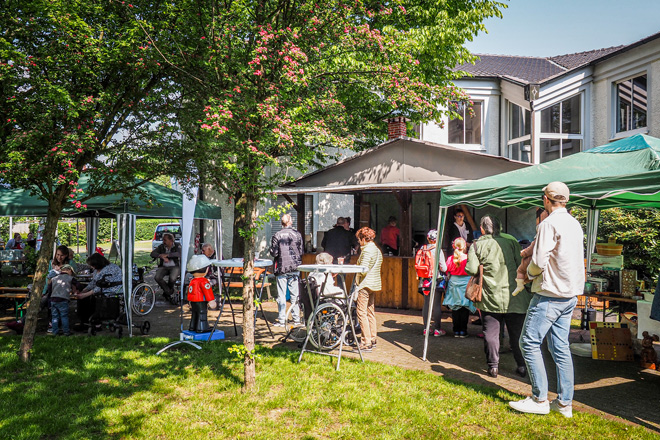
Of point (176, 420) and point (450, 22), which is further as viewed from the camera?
point (450, 22)

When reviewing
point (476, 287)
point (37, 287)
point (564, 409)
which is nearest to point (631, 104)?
point (476, 287)

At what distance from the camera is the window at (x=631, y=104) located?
591 inches

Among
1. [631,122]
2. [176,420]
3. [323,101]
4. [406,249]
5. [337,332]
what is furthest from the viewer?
[631,122]

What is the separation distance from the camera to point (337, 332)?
21.9 feet

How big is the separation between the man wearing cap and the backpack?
10.2 feet

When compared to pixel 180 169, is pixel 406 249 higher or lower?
lower

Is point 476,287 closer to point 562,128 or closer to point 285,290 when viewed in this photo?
point 285,290

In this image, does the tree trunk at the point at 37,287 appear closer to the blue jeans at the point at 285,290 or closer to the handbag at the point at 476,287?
the blue jeans at the point at 285,290

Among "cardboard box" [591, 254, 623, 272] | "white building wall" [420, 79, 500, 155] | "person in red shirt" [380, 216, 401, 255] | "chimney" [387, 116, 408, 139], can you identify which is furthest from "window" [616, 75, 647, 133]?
"cardboard box" [591, 254, 623, 272]

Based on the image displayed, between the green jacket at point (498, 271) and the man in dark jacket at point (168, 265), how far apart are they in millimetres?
7673

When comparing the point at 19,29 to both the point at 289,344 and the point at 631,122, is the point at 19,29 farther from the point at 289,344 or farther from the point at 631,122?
the point at 631,122

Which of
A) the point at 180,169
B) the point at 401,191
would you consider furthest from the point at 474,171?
the point at 180,169

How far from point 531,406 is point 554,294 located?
1.08 metres

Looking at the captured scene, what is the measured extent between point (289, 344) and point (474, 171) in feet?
20.2
